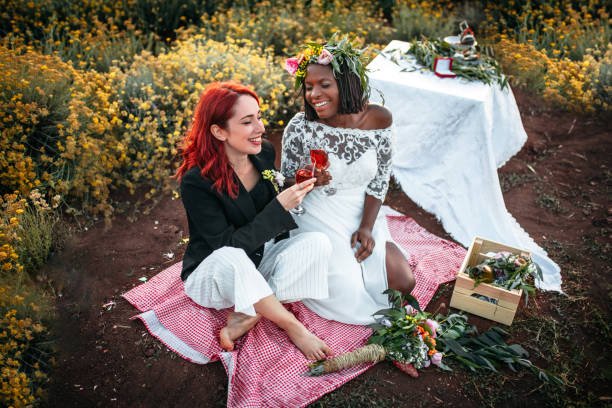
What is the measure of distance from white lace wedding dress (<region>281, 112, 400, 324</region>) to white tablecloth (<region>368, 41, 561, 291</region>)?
1.25 meters

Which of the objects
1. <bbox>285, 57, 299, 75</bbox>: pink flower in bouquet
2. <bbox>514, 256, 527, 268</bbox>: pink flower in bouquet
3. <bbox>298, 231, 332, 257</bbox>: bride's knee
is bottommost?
Answer: <bbox>514, 256, 527, 268</bbox>: pink flower in bouquet

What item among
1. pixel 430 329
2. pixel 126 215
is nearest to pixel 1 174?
pixel 126 215

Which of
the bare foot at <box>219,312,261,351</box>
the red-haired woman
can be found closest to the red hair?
the red-haired woman

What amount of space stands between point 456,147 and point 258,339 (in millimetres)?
2579

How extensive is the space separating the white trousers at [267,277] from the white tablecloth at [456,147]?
182 cm

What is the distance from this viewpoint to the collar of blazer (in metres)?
3.28

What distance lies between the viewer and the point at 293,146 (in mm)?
3611

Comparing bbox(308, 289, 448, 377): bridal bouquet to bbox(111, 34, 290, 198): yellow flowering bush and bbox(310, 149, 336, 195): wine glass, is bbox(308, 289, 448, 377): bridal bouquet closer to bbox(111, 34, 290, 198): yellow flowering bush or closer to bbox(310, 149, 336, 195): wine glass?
bbox(310, 149, 336, 195): wine glass

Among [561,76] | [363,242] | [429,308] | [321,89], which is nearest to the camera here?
[321,89]

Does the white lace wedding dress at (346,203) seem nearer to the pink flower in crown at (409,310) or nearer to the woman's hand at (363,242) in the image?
the woman's hand at (363,242)

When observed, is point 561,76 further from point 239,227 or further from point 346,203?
point 239,227

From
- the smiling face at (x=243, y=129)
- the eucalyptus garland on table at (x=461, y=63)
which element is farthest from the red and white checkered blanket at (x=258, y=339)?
the eucalyptus garland on table at (x=461, y=63)

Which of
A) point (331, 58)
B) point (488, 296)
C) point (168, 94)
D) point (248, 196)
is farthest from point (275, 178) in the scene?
point (168, 94)

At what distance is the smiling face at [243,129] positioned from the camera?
3.09 m
